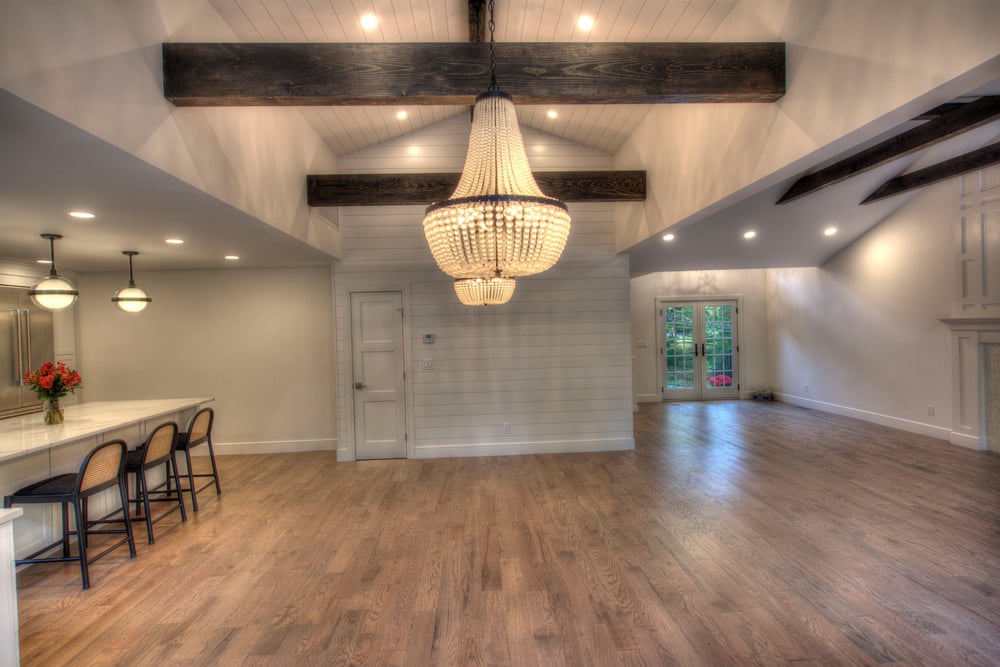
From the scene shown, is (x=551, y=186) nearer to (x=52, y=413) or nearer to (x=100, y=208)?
(x=100, y=208)

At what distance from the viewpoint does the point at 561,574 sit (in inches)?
121

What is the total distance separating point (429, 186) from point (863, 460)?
18.4 ft

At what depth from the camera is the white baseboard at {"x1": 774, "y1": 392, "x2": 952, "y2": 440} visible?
6250 mm

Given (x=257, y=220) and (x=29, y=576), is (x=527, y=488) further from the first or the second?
(x=29, y=576)

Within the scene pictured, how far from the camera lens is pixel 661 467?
5340 millimetres

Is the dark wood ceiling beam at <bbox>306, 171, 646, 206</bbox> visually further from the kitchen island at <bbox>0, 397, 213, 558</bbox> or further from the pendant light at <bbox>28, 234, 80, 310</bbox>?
the kitchen island at <bbox>0, 397, 213, 558</bbox>

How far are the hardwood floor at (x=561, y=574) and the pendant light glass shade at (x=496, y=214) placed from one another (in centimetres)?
187

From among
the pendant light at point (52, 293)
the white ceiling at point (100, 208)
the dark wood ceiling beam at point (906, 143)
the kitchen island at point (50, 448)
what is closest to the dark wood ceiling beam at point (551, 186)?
the white ceiling at point (100, 208)

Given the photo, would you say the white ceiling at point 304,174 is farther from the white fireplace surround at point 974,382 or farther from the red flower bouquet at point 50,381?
the white fireplace surround at point 974,382

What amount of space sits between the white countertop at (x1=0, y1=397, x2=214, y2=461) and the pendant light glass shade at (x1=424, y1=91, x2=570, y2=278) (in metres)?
2.91

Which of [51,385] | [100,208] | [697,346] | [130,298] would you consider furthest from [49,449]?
[697,346]

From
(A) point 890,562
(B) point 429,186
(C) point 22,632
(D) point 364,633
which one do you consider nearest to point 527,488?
(D) point 364,633

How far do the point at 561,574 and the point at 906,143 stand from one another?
14.9 feet

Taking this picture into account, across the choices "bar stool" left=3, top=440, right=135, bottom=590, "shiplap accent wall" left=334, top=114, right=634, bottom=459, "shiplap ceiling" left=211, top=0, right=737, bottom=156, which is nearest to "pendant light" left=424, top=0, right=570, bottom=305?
"shiplap ceiling" left=211, top=0, right=737, bottom=156
